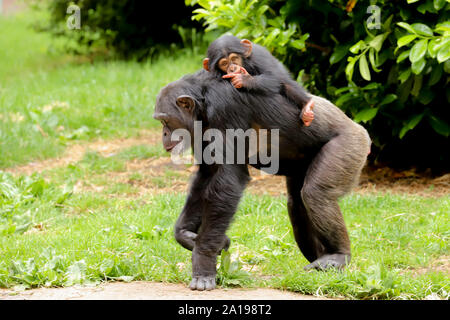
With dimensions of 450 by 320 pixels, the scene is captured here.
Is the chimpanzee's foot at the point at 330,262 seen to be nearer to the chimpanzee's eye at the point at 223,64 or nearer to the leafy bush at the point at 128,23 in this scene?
the chimpanzee's eye at the point at 223,64

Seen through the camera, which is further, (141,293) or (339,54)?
(339,54)

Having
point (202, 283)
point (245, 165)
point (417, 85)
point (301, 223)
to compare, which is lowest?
point (202, 283)

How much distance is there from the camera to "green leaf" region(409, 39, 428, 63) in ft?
19.3

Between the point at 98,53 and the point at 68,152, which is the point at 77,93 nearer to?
the point at 68,152

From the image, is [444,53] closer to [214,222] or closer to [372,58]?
[372,58]

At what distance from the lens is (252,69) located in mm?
4781

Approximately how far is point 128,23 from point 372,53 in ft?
24.1

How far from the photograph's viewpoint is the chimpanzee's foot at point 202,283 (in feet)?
14.2

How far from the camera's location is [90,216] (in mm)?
6516

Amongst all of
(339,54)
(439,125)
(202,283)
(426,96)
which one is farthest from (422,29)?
(202,283)

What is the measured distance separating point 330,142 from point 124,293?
1804mm

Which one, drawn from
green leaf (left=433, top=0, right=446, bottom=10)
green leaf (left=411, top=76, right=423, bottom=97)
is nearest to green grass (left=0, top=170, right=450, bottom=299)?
green leaf (left=411, top=76, right=423, bottom=97)

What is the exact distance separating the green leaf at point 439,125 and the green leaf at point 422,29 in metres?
1.14

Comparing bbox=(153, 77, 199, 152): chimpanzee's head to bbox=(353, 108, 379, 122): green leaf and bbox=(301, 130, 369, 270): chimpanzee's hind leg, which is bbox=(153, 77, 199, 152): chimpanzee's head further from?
bbox=(353, 108, 379, 122): green leaf
